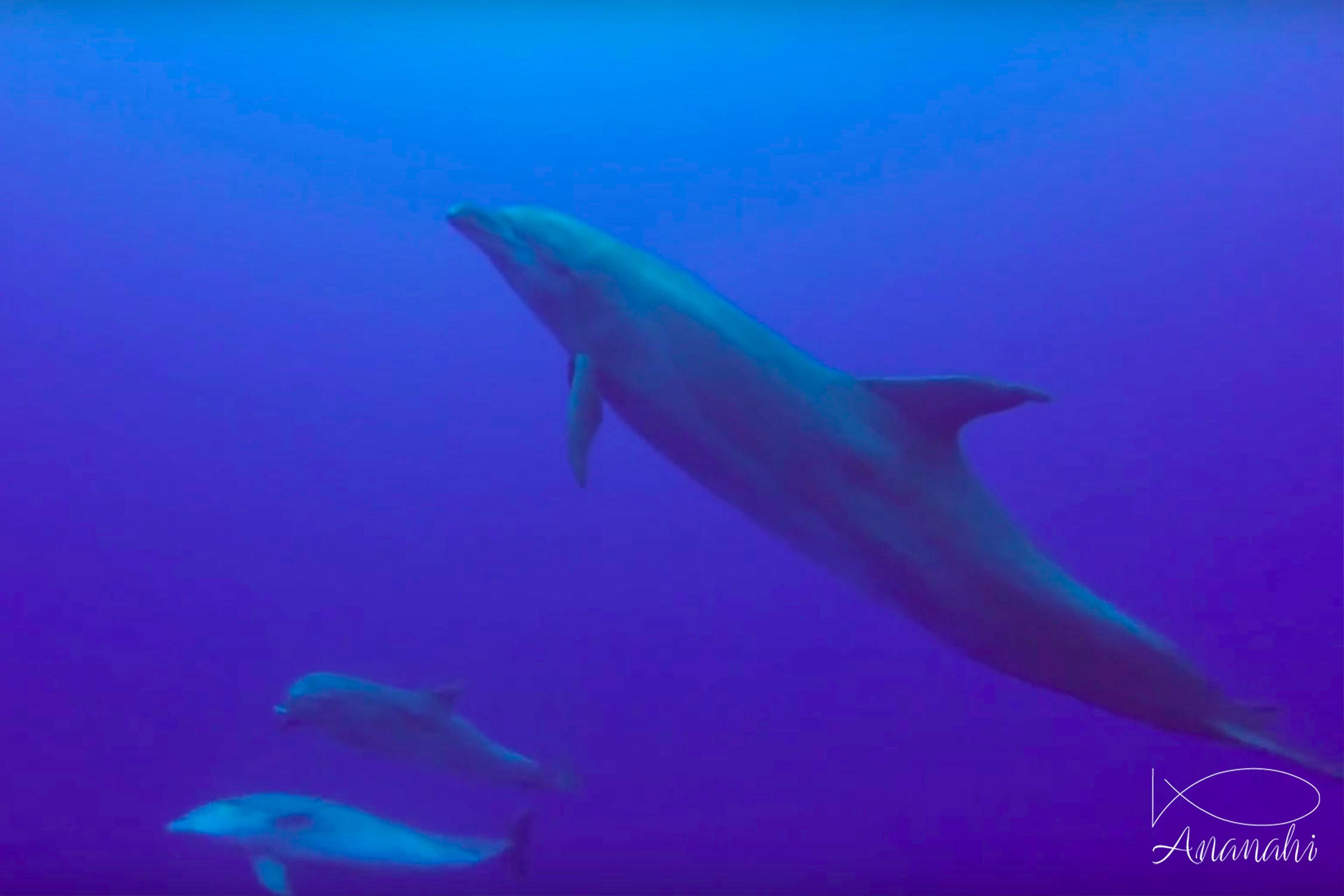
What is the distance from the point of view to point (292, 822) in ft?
14.8

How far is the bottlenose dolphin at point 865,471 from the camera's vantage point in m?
2.83

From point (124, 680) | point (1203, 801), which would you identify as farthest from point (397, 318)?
point (1203, 801)

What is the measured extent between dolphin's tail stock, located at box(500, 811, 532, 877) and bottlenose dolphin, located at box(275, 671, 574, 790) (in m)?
0.16

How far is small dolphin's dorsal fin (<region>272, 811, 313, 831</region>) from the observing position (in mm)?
4512

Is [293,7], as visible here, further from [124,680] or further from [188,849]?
[188,849]

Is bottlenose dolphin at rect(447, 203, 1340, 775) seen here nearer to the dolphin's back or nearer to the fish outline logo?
the fish outline logo

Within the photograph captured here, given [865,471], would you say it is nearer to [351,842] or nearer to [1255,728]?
[1255,728]

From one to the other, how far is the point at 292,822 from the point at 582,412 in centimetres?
269

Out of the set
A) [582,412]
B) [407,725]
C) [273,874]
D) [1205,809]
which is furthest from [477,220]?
→ [1205,809]

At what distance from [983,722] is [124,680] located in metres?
4.53

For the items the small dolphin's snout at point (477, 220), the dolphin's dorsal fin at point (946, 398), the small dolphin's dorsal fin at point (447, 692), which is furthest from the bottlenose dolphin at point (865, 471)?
the small dolphin's dorsal fin at point (447, 692)

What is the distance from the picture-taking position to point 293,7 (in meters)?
5.32

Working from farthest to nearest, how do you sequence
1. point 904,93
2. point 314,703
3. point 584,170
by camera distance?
point 584,170 → point 904,93 → point 314,703

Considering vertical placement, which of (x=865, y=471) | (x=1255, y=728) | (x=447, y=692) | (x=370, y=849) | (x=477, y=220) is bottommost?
(x=370, y=849)
